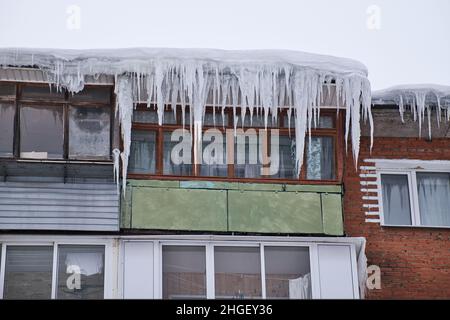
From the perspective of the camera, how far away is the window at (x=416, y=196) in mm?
18094

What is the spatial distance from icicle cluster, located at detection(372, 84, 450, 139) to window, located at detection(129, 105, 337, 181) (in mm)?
874

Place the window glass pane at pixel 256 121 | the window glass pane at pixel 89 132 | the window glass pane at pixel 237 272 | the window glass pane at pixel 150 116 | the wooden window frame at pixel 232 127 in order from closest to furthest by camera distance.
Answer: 1. the window glass pane at pixel 237 272
2. the window glass pane at pixel 89 132
3. the wooden window frame at pixel 232 127
4. the window glass pane at pixel 150 116
5. the window glass pane at pixel 256 121

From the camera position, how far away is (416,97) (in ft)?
57.8

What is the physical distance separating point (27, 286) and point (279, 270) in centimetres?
372

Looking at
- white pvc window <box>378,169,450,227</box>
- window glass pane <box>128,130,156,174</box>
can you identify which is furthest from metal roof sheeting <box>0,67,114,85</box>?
white pvc window <box>378,169,450,227</box>

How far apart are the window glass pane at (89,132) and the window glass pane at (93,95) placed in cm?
12

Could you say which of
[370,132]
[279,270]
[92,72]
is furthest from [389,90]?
[92,72]

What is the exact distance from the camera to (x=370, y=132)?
18094 mm

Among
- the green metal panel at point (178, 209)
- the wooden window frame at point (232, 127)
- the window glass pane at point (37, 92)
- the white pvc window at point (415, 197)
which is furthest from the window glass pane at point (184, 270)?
the white pvc window at point (415, 197)

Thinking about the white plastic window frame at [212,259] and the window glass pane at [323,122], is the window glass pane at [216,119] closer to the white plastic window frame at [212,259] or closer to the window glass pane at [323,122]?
the window glass pane at [323,122]

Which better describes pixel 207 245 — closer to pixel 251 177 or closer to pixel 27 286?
pixel 251 177

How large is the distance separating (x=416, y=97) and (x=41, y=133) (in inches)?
229

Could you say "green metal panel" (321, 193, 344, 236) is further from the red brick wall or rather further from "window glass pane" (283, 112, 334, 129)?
"window glass pane" (283, 112, 334, 129)

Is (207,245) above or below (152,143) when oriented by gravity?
below
